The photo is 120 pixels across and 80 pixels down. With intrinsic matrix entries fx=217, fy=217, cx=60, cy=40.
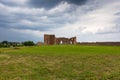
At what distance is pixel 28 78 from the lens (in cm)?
1523

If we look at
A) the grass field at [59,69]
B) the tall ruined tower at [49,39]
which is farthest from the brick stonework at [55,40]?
the grass field at [59,69]

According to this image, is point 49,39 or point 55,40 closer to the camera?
point 49,39

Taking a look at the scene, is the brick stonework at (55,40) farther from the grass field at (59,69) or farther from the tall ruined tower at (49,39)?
the grass field at (59,69)

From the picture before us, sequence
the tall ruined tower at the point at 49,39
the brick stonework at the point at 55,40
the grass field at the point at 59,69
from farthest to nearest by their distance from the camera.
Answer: the brick stonework at the point at 55,40, the tall ruined tower at the point at 49,39, the grass field at the point at 59,69

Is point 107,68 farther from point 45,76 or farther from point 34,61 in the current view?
point 34,61

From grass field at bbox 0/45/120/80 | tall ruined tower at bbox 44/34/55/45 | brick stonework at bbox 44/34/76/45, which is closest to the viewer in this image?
grass field at bbox 0/45/120/80

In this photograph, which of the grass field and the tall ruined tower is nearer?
the grass field

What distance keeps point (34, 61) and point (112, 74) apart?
8.58 m

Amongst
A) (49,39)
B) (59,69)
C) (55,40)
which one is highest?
(49,39)

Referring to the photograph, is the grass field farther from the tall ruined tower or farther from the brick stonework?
the brick stonework

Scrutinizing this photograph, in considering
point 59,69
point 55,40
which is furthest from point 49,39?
point 59,69

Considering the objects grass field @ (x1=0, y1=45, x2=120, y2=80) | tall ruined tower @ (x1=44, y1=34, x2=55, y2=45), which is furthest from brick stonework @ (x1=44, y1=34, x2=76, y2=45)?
grass field @ (x1=0, y1=45, x2=120, y2=80)

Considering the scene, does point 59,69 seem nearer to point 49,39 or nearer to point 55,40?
point 49,39

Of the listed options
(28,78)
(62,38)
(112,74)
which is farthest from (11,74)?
(62,38)
